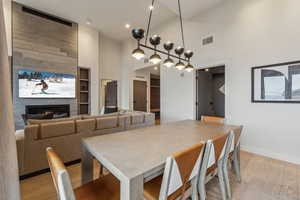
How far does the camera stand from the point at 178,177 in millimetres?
974

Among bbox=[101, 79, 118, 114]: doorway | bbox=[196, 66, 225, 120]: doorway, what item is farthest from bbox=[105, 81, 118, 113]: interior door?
bbox=[196, 66, 225, 120]: doorway

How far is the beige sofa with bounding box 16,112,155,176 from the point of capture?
2.07 m

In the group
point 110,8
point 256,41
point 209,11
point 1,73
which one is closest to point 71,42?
point 110,8

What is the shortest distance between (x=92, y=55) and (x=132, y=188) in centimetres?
606

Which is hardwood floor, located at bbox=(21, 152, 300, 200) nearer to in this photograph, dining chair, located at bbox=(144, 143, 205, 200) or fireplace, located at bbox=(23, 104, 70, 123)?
dining chair, located at bbox=(144, 143, 205, 200)

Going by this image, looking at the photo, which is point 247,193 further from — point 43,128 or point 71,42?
point 71,42

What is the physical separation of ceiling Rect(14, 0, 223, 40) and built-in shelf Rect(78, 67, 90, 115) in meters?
1.97

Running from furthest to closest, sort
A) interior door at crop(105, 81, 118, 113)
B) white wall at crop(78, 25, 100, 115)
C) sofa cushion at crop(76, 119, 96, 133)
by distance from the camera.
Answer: interior door at crop(105, 81, 118, 113) < white wall at crop(78, 25, 100, 115) < sofa cushion at crop(76, 119, 96, 133)

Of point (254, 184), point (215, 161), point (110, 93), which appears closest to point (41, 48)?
point (110, 93)

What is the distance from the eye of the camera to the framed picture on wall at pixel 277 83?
2619 millimetres

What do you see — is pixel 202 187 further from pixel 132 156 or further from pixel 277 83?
pixel 277 83

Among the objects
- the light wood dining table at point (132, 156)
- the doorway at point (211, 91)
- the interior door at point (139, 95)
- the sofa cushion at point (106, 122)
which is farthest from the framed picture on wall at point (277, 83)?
the interior door at point (139, 95)

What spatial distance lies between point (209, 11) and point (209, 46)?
1.00 m

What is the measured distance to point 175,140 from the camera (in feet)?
5.05
